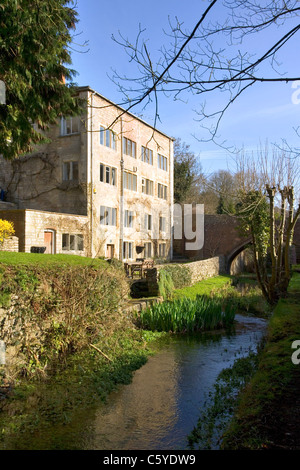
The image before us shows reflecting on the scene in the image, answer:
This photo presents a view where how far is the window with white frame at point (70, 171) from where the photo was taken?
21.3 meters

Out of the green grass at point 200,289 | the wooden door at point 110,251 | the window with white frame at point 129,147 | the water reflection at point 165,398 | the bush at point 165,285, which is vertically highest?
the window with white frame at point 129,147

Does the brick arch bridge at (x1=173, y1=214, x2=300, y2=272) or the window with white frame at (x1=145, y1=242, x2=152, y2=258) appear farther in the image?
the brick arch bridge at (x1=173, y1=214, x2=300, y2=272)

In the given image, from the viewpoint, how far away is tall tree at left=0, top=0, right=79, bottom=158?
7.61 metres

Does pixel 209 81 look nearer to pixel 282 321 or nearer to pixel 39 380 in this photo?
pixel 282 321

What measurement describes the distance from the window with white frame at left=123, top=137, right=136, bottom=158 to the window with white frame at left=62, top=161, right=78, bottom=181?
4.32 m

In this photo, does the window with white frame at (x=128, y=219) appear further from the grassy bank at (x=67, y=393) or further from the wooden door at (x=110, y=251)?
the grassy bank at (x=67, y=393)

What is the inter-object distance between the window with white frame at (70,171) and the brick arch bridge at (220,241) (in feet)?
43.5

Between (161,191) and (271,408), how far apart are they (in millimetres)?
27657

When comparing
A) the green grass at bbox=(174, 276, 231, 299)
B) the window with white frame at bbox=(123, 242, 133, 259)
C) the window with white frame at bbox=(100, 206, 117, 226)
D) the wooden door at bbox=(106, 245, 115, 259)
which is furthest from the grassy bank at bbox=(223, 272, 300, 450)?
the window with white frame at bbox=(123, 242, 133, 259)

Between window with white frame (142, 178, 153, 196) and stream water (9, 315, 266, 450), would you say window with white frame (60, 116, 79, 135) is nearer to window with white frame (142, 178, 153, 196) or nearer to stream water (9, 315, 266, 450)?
window with white frame (142, 178, 153, 196)

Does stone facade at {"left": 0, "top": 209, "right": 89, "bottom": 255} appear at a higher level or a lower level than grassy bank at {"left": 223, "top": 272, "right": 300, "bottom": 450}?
higher

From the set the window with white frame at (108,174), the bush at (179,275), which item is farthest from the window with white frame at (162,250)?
the bush at (179,275)

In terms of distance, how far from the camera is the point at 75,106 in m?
10.5

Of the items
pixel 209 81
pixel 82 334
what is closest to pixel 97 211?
pixel 82 334
